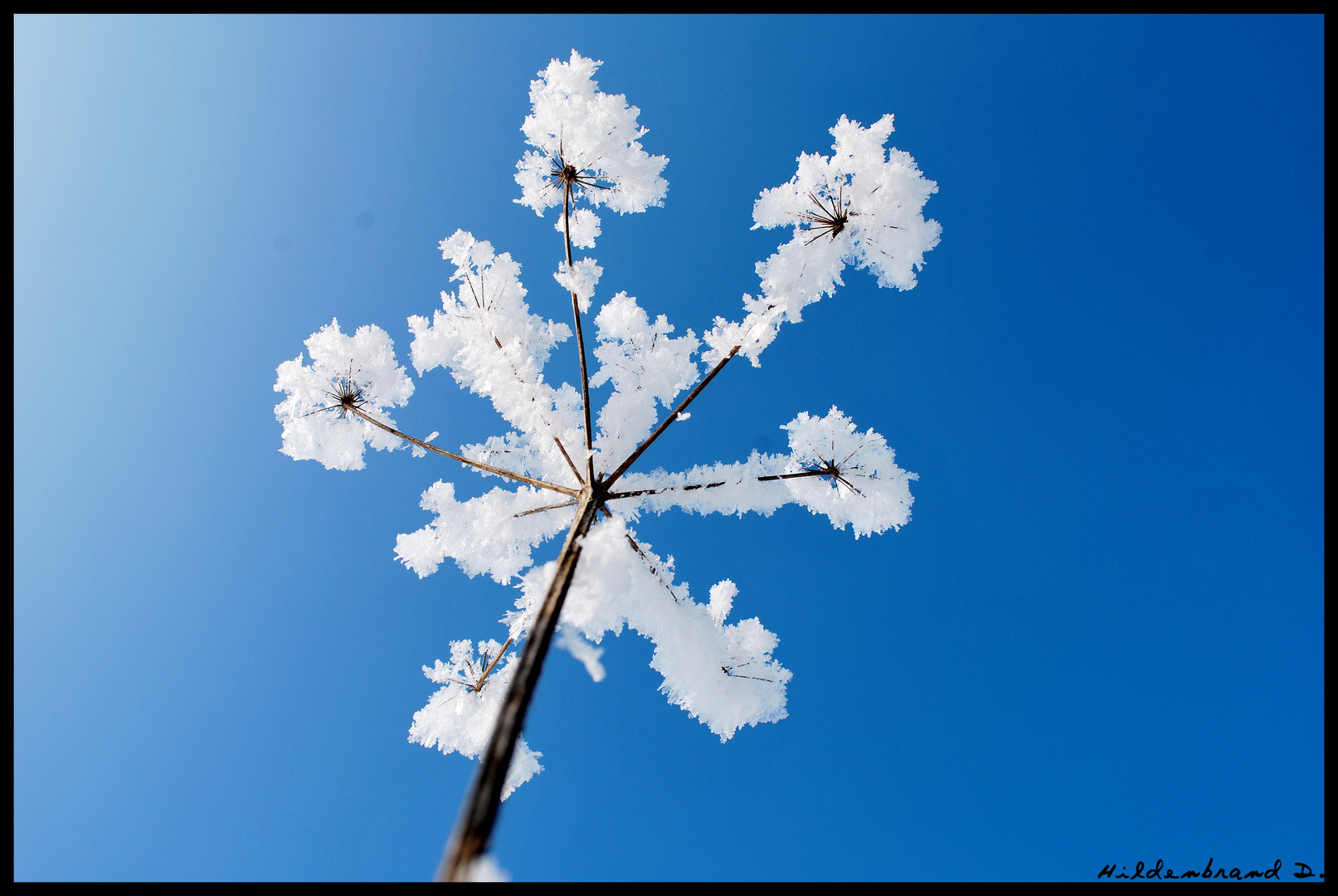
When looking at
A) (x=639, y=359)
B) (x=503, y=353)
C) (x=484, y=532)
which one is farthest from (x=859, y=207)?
(x=484, y=532)

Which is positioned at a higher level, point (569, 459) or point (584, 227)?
point (584, 227)

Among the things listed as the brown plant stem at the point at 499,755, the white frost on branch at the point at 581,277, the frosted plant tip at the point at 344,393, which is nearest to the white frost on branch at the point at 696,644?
the brown plant stem at the point at 499,755

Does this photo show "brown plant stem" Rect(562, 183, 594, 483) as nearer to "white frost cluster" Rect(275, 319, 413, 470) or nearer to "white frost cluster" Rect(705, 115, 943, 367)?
"white frost cluster" Rect(705, 115, 943, 367)

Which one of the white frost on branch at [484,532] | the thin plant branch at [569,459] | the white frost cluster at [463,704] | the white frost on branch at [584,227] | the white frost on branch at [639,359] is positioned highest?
the white frost on branch at [584,227]

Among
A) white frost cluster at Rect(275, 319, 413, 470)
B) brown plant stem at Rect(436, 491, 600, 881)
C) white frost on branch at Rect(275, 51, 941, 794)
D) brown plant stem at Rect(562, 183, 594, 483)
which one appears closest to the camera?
brown plant stem at Rect(436, 491, 600, 881)

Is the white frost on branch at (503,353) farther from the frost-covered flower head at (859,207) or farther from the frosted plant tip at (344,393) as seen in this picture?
the frost-covered flower head at (859,207)

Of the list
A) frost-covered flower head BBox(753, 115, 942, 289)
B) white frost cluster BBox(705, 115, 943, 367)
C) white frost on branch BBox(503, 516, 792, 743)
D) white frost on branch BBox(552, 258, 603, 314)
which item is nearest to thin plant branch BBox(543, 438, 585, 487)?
white frost on branch BBox(503, 516, 792, 743)

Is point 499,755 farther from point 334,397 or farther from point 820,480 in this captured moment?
point 334,397
